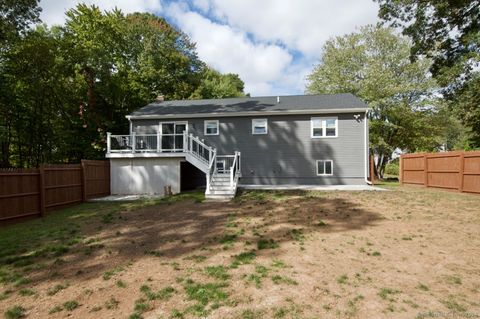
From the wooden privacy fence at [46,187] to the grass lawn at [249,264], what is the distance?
86cm

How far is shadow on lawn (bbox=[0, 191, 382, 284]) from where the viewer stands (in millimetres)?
5527

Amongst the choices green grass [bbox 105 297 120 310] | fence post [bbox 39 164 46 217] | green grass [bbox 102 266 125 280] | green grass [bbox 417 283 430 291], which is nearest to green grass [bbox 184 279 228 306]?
green grass [bbox 105 297 120 310]

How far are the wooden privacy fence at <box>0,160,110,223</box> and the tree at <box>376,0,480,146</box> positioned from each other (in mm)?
17284

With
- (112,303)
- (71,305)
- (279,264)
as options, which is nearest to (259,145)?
(279,264)

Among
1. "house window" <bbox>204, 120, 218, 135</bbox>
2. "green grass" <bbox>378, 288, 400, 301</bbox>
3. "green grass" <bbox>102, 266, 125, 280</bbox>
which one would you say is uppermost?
"house window" <bbox>204, 120, 218, 135</bbox>

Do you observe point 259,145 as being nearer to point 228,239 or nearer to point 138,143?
point 138,143

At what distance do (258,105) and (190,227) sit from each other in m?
12.1

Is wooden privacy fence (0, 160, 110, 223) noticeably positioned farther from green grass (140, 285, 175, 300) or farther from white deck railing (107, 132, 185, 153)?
green grass (140, 285, 175, 300)

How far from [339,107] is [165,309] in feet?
49.7

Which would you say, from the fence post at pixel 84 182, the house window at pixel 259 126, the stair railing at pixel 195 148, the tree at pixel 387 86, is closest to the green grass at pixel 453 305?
the stair railing at pixel 195 148

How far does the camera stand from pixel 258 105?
Answer: 18.4 metres

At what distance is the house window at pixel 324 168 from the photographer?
16.7 m

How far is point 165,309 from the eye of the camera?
12.1 feet

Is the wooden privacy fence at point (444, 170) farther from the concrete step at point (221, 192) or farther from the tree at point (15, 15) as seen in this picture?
Answer: the tree at point (15, 15)
